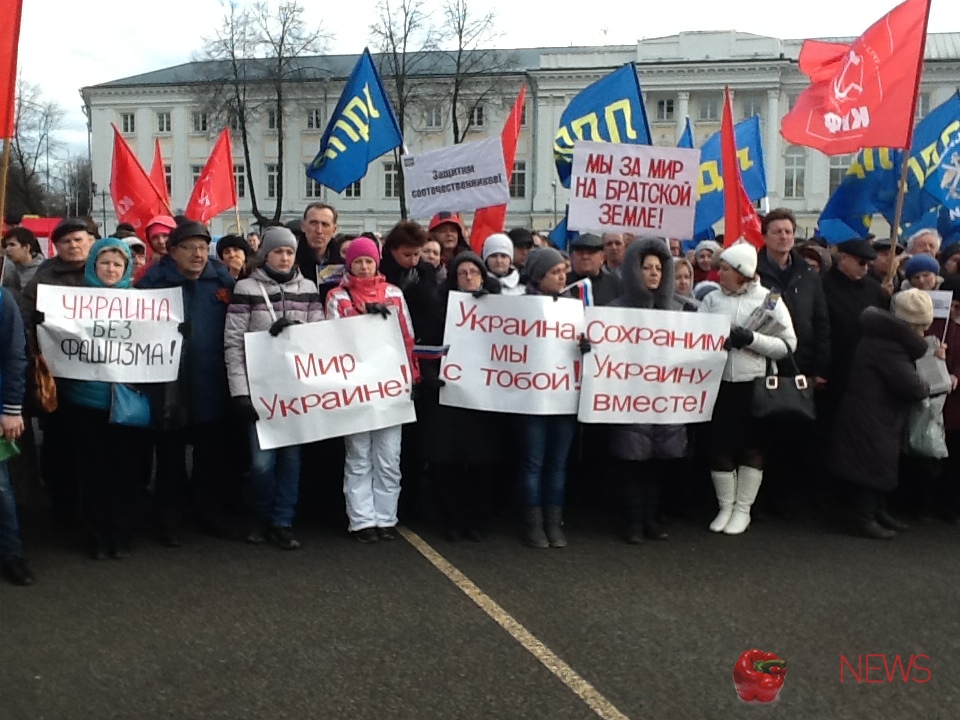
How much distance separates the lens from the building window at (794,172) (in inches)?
2301

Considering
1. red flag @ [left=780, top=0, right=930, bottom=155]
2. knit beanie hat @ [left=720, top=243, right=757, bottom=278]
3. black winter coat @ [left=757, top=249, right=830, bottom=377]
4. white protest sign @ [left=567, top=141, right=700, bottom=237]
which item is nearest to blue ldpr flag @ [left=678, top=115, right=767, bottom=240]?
red flag @ [left=780, top=0, right=930, bottom=155]

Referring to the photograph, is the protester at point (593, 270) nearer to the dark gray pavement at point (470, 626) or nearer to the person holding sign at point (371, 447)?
the person holding sign at point (371, 447)

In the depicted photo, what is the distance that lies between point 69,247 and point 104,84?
66.3 meters

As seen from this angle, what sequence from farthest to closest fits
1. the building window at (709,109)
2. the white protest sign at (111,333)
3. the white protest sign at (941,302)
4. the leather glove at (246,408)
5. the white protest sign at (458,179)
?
the building window at (709,109), the white protest sign at (458,179), the white protest sign at (941,302), the leather glove at (246,408), the white protest sign at (111,333)

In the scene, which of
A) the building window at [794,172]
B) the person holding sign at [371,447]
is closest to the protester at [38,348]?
the person holding sign at [371,447]

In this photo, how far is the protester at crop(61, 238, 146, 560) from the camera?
18.3 feet

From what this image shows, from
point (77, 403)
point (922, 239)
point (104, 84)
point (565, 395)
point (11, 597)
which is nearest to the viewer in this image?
point (11, 597)

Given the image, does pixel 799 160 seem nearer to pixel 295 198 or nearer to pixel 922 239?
pixel 295 198

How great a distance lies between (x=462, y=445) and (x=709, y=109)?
57.4 metres

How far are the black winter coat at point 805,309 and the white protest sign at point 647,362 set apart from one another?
26.6 inches

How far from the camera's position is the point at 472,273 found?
19.8 ft

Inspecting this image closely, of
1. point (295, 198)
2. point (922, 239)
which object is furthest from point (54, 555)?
point (295, 198)

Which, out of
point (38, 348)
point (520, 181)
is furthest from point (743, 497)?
point (520, 181)

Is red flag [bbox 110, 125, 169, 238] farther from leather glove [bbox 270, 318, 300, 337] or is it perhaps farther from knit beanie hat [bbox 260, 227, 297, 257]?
leather glove [bbox 270, 318, 300, 337]
